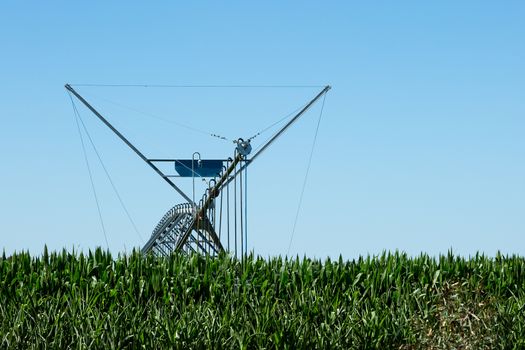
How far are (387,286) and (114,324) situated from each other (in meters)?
4.92

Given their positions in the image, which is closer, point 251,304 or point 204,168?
point 251,304

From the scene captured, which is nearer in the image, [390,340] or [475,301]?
[390,340]

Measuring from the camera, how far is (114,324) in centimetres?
1537

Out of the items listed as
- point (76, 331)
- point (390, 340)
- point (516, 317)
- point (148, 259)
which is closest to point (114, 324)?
point (76, 331)

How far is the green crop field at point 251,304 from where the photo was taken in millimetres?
15375

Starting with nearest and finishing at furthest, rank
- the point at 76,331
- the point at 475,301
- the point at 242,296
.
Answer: the point at 76,331
the point at 242,296
the point at 475,301

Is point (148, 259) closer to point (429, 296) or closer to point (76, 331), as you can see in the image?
point (76, 331)

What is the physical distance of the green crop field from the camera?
50.4 ft

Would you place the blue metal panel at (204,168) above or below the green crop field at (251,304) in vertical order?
above

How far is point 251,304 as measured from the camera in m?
16.0

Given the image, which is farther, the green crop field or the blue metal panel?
the blue metal panel

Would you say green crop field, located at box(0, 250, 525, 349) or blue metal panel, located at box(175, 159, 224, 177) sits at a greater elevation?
blue metal panel, located at box(175, 159, 224, 177)

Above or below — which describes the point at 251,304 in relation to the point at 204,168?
below

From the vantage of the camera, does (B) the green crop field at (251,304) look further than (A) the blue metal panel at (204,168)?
No
